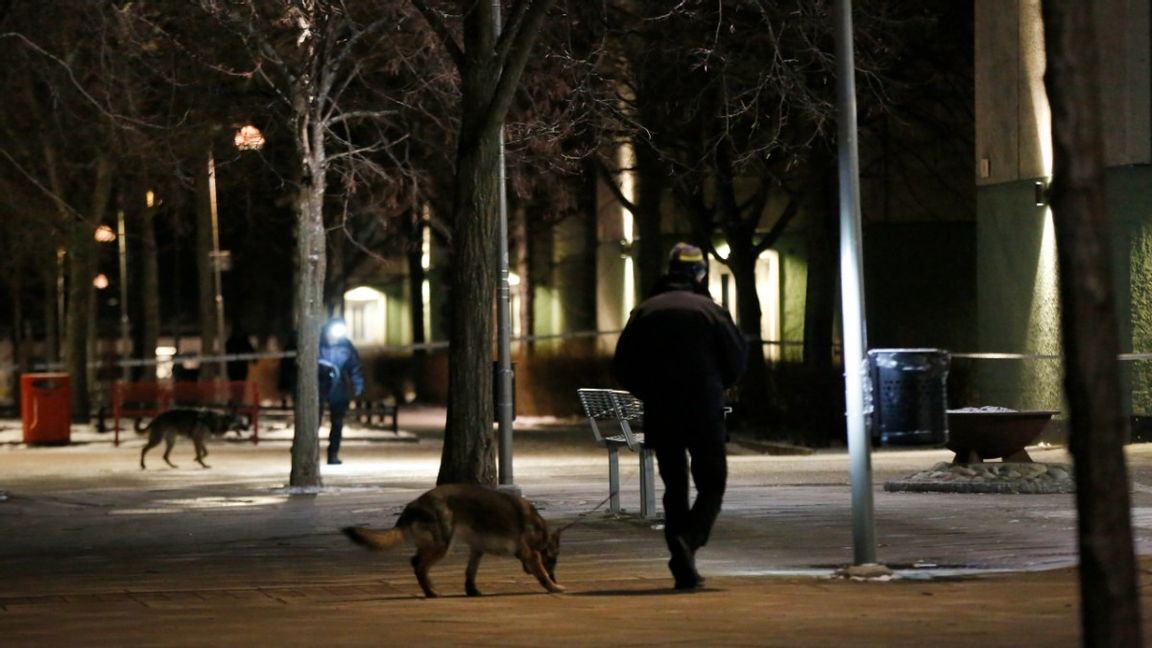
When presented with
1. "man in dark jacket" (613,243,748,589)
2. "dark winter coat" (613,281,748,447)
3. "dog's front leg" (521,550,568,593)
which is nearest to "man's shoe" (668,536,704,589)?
"man in dark jacket" (613,243,748,589)

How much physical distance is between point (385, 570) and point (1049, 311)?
13.5 metres

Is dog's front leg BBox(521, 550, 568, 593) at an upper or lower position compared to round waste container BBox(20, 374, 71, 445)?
lower

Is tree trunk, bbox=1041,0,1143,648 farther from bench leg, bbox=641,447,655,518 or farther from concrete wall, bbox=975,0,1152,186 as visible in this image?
concrete wall, bbox=975,0,1152,186

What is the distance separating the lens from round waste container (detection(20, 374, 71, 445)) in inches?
1245

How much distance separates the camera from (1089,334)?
6691 millimetres

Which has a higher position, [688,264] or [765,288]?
[765,288]

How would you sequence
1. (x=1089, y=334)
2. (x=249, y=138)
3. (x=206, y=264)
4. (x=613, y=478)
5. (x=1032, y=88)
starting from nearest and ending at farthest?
(x=1089, y=334), (x=613, y=478), (x=249, y=138), (x=1032, y=88), (x=206, y=264)

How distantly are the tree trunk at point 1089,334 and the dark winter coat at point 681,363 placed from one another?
432 centimetres

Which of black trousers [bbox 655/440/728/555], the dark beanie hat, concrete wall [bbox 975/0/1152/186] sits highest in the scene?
concrete wall [bbox 975/0/1152/186]

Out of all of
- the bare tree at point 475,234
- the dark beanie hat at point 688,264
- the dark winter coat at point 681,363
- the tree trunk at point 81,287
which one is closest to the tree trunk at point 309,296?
the bare tree at point 475,234

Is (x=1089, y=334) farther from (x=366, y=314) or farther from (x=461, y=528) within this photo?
(x=366, y=314)

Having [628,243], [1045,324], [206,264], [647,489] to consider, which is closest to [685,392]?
[647,489]

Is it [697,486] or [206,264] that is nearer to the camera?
[697,486]

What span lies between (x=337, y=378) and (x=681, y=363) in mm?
13997
